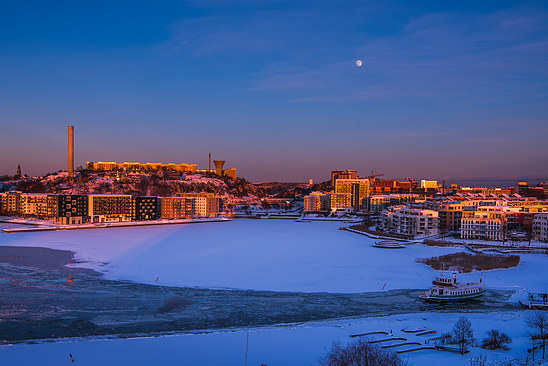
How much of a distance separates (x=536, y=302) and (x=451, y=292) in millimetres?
1413

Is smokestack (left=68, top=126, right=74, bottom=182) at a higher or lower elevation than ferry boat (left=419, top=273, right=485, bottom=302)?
higher

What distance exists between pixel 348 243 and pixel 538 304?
11366 millimetres

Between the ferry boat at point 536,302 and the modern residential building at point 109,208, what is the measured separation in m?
27.2

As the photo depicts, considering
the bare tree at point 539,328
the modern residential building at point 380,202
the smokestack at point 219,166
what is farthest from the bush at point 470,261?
the smokestack at point 219,166

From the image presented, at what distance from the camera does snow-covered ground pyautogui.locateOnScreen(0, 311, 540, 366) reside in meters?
5.61

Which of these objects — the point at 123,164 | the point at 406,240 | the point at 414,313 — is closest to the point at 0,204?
the point at 123,164

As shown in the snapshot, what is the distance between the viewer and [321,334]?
6633 millimetres

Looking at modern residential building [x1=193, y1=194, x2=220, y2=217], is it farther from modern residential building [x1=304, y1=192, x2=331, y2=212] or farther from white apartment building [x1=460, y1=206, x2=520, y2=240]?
white apartment building [x1=460, y1=206, x2=520, y2=240]

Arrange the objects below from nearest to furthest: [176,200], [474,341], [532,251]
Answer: [474,341], [532,251], [176,200]

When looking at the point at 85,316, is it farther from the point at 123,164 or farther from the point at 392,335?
the point at 123,164

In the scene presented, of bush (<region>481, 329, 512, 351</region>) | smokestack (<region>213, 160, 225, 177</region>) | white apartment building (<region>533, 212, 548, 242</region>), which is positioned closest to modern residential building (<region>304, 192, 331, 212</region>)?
smokestack (<region>213, 160, 225, 177</region>)

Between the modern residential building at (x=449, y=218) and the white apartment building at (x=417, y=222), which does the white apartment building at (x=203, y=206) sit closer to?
the white apartment building at (x=417, y=222)

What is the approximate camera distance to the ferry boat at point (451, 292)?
8.86 m

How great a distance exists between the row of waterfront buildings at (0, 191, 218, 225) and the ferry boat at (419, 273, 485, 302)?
81.7 feet
